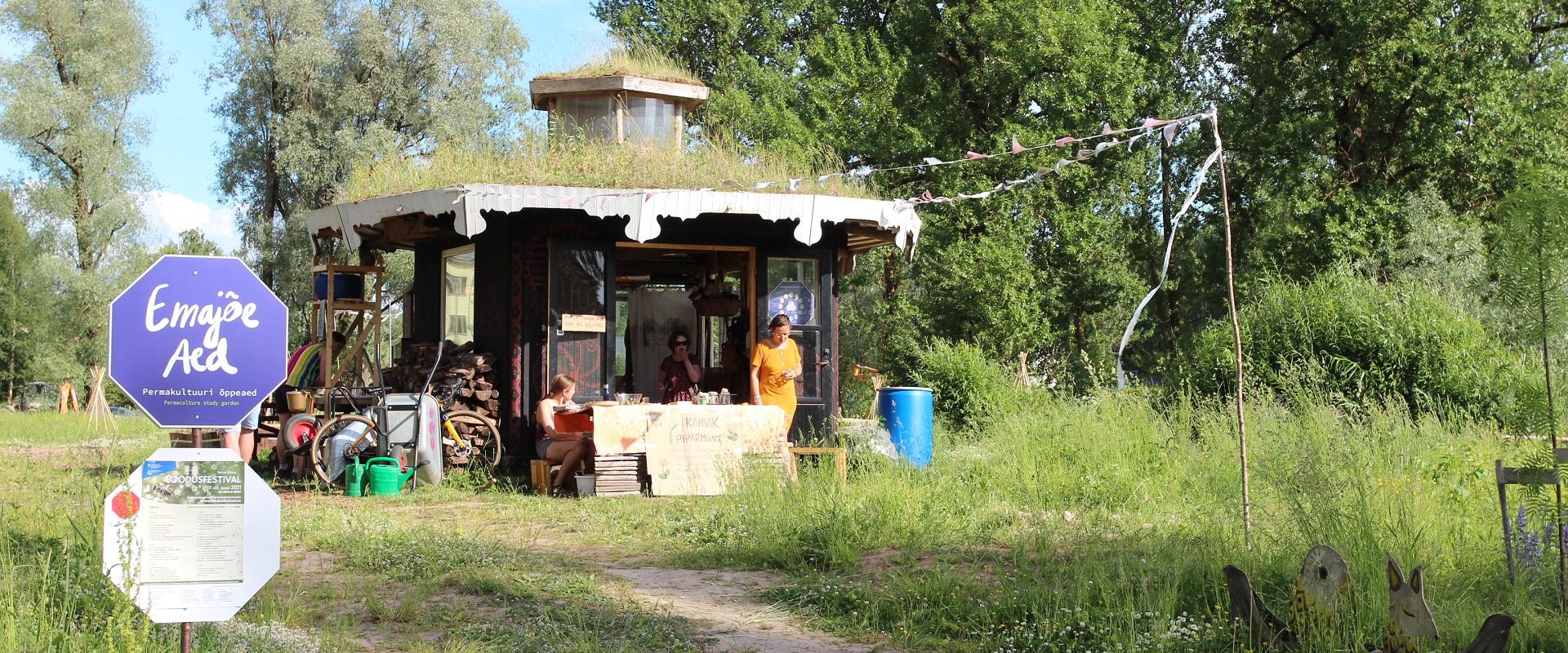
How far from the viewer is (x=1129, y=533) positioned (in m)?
7.84

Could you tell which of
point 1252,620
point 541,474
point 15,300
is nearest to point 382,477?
point 541,474

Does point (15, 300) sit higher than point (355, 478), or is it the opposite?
point (15, 300)

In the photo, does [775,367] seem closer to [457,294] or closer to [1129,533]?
[457,294]

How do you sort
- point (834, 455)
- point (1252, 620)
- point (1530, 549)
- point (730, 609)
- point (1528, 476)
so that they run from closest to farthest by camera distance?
point (1252, 620) → point (1528, 476) → point (1530, 549) → point (730, 609) → point (834, 455)

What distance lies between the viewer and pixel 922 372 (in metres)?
19.9

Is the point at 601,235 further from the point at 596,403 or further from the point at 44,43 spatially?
the point at 44,43

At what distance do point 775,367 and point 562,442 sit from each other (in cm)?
223

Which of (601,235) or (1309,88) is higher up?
(1309,88)

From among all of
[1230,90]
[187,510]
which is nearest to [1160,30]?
[1230,90]

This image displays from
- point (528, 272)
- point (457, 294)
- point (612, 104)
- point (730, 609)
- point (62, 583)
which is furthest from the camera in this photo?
point (612, 104)

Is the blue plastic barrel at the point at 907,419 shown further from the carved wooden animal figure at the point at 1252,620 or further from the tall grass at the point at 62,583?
the carved wooden animal figure at the point at 1252,620

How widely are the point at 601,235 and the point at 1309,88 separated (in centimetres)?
1825

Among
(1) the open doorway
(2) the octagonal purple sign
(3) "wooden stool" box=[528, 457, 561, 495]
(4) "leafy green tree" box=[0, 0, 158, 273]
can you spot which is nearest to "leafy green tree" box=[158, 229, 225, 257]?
(4) "leafy green tree" box=[0, 0, 158, 273]

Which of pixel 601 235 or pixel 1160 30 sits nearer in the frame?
pixel 601 235
